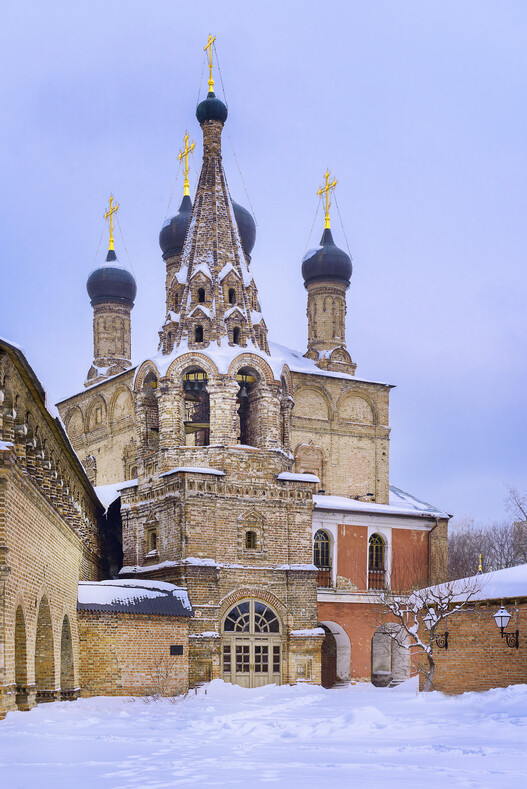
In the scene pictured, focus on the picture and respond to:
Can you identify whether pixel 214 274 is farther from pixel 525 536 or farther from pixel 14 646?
pixel 525 536

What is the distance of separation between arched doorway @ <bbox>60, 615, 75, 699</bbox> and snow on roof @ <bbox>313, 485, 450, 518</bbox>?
9451mm

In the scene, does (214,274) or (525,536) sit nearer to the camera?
(214,274)

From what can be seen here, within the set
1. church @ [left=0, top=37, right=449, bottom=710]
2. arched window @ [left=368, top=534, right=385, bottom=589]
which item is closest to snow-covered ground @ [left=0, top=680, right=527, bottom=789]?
church @ [left=0, top=37, right=449, bottom=710]

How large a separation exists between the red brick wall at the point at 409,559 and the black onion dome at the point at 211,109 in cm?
1019

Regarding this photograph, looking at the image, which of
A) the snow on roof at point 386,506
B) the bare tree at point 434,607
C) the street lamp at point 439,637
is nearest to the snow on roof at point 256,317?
the snow on roof at point 386,506

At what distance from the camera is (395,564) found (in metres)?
25.6

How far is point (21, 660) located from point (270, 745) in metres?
2.80

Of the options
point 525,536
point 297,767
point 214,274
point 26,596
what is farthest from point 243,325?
point 525,536

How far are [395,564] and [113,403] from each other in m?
8.39

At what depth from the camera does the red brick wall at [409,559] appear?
83.5 feet

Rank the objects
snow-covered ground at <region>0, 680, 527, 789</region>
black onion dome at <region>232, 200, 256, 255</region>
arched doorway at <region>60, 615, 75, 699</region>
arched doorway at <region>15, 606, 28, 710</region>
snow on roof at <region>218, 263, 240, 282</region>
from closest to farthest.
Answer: snow-covered ground at <region>0, 680, 527, 789</region>, arched doorway at <region>15, 606, 28, 710</region>, arched doorway at <region>60, 615, 75, 699</region>, snow on roof at <region>218, 263, 240, 282</region>, black onion dome at <region>232, 200, 256, 255</region>

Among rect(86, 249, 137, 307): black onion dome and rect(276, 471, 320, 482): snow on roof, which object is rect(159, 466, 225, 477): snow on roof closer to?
rect(276, 471, 320, 482): snow on roof

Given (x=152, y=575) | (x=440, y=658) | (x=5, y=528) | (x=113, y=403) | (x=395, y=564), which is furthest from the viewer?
(x=113, y=403)

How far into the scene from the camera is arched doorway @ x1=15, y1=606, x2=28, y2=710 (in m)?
10.9
